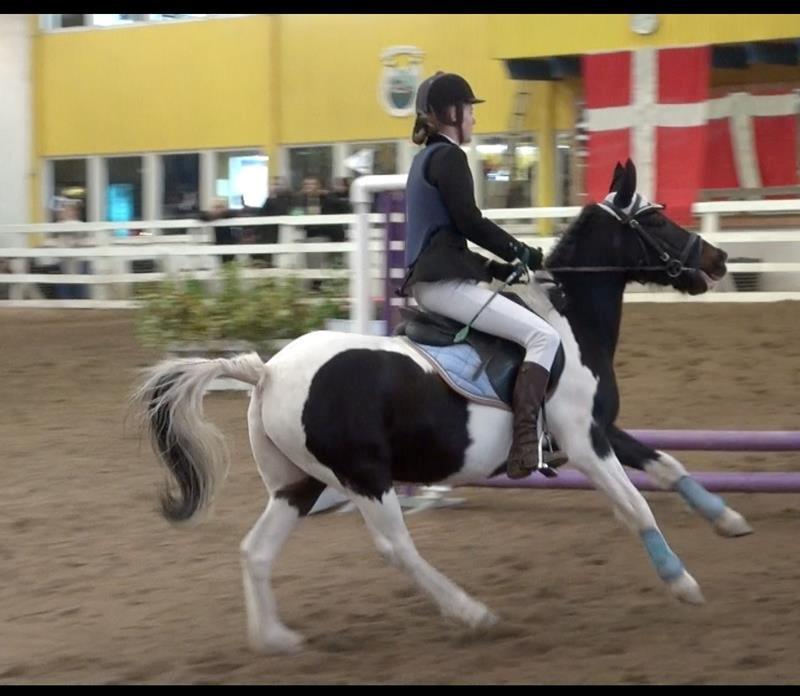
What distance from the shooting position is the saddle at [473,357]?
5.96 metres

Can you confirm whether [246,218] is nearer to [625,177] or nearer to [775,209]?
[775,209]

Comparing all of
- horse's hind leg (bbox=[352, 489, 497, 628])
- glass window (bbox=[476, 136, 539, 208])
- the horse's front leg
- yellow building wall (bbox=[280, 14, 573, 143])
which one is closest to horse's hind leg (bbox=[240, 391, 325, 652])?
horse's hind leg (bbox=[352, 489, 497, 628])

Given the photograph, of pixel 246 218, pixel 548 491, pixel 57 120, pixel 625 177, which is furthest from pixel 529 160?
pixel 625 177

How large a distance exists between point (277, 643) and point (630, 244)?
2.45 meters

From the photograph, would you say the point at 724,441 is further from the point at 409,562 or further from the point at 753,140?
the point at 753,140

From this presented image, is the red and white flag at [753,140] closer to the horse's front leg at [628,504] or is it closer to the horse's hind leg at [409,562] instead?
the horse's front leg at [628,504]

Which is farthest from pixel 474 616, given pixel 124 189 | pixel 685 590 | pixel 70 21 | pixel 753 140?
pixel 70 21

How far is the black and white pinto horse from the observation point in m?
5.82

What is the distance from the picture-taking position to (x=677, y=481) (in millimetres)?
6316

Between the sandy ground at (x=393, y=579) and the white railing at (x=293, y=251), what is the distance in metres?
1.81

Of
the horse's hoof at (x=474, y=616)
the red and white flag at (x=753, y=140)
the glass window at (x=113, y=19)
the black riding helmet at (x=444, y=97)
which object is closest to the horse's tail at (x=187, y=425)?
the horse's hoof at (x=474, y=616)

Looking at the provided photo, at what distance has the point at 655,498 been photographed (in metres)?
8.77

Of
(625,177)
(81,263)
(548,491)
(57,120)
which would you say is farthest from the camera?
(57,120)

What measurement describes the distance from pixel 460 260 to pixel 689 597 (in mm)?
1792
